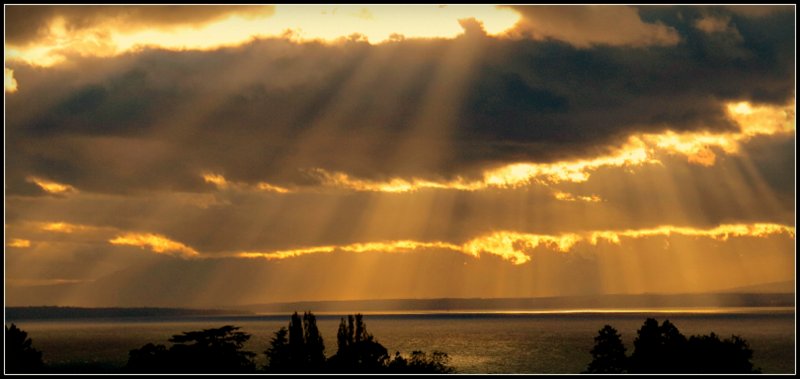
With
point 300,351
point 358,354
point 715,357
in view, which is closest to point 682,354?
point 715,357

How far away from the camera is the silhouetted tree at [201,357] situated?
109 meters

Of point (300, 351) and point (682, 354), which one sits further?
point (300, 351)

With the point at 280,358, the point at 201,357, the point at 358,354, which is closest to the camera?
the point at 201,357

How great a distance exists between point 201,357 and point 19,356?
A: 88.8 feet

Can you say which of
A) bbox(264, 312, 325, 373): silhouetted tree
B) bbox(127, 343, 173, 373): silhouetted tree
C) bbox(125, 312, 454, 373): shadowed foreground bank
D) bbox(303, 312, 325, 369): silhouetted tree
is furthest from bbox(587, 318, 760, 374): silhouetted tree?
bbox(127, 343, 173, 373): silhouetted tree

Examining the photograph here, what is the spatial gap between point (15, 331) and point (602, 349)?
2939 inches

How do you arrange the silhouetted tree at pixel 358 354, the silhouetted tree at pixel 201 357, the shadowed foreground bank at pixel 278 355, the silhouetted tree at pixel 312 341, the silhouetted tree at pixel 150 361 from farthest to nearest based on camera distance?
the silhouetted tree at pixel 312 341, the silhouetted tree at pixel 358 354, the shadowed foreground bank at pixel 278 355, the silhouetted tree at pixel 201 357, the silhouetted tree at pixel 150 361

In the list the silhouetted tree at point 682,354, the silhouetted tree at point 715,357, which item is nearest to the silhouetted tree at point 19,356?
the silhouetted tree at point 682,354

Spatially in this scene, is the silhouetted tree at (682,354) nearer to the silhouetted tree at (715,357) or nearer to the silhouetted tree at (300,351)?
the silhouetted tree at (715,357)

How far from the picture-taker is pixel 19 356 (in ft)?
396

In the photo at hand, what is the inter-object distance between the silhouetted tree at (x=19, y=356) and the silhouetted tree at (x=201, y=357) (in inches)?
554

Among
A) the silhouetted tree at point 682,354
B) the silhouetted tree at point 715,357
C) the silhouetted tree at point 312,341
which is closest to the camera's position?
the silhouetted tree at point 715,357

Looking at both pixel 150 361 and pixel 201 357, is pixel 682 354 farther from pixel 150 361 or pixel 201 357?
pixel 150 361

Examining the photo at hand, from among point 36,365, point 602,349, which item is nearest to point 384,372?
point 602,349
